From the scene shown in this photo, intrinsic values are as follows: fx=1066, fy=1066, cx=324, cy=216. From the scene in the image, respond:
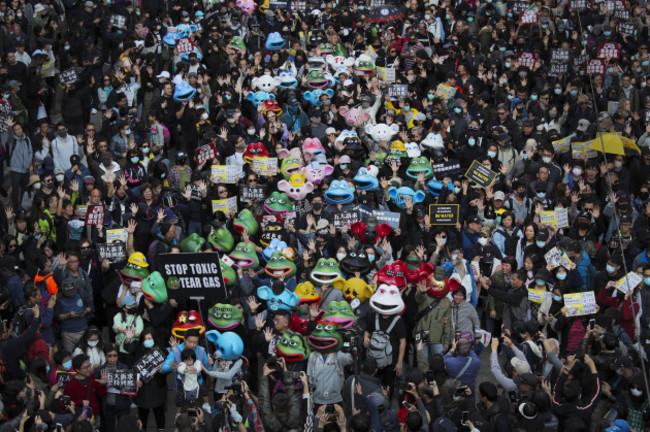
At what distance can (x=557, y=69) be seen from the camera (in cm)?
2064

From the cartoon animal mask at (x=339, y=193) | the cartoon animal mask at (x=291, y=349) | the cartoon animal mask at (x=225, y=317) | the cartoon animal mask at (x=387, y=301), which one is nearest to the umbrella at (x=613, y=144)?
the cartoon animal mask at (x=339, y=193)

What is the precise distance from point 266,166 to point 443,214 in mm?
3035

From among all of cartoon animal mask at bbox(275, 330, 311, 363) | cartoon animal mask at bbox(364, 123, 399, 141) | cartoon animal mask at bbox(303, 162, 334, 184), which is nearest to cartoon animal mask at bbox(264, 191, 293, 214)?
cartoon animal mask at bbox(303, 162, 334, 184)

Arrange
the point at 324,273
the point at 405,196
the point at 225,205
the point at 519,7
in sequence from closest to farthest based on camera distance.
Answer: the point at 324,273 → the point at 225,205 → the point at 405,196 → the point at 519,7

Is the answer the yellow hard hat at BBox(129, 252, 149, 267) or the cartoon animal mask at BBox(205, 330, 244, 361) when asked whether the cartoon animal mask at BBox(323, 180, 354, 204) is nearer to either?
the yellow hard hat at BBox(129, 252, 149, 267)

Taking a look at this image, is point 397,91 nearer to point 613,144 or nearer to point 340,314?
point 613,144

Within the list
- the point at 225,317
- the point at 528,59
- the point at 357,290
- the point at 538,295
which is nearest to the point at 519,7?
the point at 528,59

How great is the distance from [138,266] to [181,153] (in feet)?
11.8

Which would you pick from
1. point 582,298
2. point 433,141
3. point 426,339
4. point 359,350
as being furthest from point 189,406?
point 433,141

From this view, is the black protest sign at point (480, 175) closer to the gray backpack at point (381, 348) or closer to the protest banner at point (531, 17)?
the gray backpack at point (381, 348)

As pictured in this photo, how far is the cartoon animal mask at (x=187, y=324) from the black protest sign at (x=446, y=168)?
5664 mm

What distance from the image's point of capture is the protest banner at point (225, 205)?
15.8m

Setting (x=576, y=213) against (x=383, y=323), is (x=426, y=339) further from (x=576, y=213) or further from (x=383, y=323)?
(x=576, y=213)

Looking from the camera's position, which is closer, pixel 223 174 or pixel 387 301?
pixel 387 301
